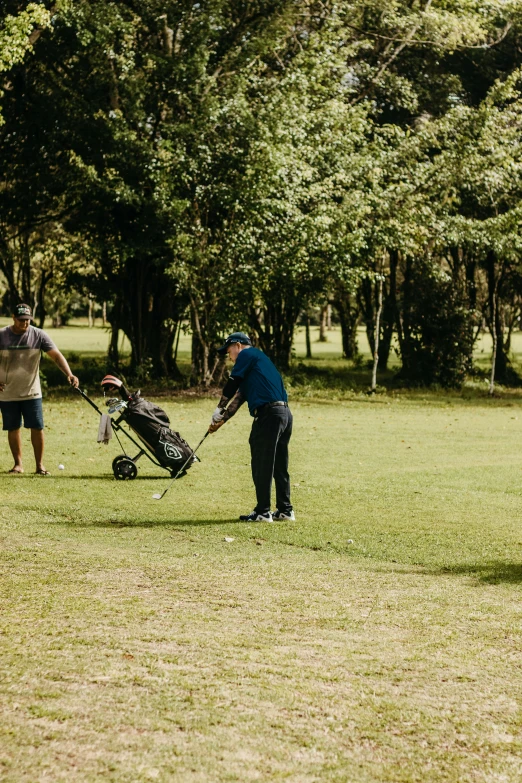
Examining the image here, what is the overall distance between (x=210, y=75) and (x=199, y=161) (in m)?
3.24

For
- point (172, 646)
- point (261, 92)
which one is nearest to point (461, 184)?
point (261, 92)

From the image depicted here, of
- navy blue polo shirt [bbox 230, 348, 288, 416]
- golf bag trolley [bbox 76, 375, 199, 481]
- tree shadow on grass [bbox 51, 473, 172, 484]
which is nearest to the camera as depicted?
navy blue polo shirt [bbox 230, 348, 288, 416]

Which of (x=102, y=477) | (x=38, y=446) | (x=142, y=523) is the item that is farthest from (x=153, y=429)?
(x=142, y=523)

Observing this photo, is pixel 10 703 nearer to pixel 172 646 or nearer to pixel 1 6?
pixel 172 646

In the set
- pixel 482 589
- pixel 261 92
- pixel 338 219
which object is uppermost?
pixel 261 92

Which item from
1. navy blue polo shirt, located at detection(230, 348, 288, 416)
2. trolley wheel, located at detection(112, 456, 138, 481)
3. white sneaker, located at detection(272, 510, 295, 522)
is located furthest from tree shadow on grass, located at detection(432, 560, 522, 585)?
trolley wheel, located at detection(112, 456, 138, 481)

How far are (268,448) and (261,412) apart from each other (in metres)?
0.37

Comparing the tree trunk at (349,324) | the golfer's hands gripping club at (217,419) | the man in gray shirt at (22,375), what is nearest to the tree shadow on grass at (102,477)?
the man in gray shirt at (22,375)

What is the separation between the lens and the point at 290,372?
3156 cm

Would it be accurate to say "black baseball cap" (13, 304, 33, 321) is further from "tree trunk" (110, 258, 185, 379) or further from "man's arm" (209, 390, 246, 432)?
"tree trunk" (110, 258, 185, 379)

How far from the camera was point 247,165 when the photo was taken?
25.2 m

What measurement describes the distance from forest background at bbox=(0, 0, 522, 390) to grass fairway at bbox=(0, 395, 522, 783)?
13.7 meters

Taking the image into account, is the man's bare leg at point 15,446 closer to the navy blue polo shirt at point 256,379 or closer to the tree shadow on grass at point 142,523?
the tree shadow on grass at point 142,523

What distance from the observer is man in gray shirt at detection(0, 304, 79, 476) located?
1268 centimetres
